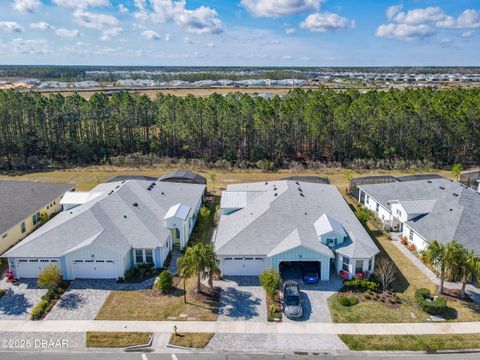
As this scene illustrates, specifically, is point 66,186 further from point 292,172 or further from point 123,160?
point 292,172

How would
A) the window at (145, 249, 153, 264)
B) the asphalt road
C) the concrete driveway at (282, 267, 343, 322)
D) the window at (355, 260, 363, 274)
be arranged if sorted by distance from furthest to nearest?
the window at (145, 249, 153, 264), the window at (355, 260, 363, 274), the concrete driveway at (282, 267, 343, 322), the asphalt road

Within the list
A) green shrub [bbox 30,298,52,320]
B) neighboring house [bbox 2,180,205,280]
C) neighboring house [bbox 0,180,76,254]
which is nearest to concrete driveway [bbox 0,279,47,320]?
green shrub [bbox 30,298,52,320]

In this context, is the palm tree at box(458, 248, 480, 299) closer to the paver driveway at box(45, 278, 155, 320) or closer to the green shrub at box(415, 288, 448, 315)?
the green shrub at box(415, 288, 448, 315)

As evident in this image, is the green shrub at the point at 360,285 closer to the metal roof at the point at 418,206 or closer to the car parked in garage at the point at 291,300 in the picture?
the car parked in garage at the point at 291,300

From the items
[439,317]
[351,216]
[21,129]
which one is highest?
[21,129]

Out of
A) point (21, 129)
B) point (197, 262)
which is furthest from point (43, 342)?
point (21, 129)

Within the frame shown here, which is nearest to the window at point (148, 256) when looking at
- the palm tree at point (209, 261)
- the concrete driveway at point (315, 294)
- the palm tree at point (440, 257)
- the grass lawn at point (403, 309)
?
the palm tree at point (209, 261)
